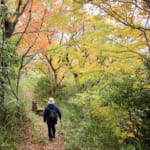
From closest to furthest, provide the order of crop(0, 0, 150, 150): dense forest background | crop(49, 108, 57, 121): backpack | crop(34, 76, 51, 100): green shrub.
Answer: crop(0, 0, 150, 150): dense forest background
crop(49, 108, 57, 121): backpack
crop(34, 76, 51, 100): green shrub

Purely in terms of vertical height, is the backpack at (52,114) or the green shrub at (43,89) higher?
the green shrub at (43,89)

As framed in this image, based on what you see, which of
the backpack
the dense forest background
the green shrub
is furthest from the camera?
the green shrub

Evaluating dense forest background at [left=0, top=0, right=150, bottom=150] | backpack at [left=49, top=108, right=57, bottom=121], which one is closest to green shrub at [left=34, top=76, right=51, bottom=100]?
dense forest background at [left=0, top=0, right=150, bottom=150]

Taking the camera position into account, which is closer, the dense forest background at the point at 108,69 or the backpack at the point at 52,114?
the dense forest background at the point at 108,69

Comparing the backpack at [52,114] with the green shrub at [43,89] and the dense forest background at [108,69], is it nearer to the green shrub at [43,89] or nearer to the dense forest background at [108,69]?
the dense forest background at [108,69]

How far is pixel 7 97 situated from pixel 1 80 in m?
0.61

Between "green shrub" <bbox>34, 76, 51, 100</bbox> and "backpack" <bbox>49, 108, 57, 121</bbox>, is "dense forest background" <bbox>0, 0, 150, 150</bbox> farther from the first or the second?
"green shrub" <bbox>34, 76, 51, 100</bbox>

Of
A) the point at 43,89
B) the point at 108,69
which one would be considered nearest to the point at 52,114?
the point at 108,69

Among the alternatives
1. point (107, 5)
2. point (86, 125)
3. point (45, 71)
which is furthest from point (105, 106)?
point (45, 71)

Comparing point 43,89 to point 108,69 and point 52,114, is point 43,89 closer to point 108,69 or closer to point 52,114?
point 52,114

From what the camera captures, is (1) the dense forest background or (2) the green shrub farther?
(2) the green shrub

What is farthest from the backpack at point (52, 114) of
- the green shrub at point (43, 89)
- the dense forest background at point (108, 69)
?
the green shrub at point (43, 89)

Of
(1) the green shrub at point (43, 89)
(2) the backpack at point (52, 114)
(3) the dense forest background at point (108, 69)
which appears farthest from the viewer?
(1) the green shrub at point (43, 89)

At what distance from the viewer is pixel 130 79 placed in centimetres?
396
